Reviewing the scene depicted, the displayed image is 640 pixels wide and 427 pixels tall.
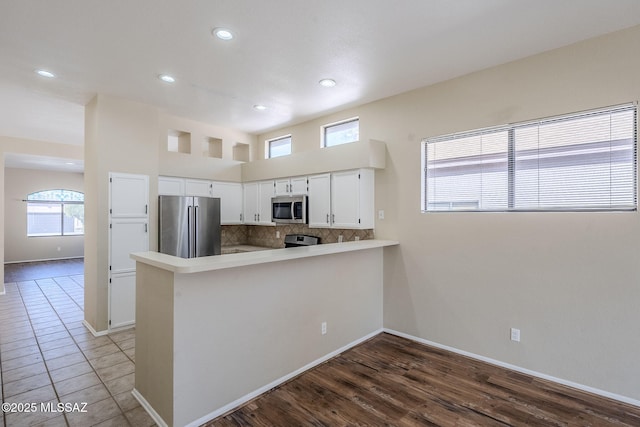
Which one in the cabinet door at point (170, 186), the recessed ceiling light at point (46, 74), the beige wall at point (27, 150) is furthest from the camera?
the beige wall at point (27, 150)

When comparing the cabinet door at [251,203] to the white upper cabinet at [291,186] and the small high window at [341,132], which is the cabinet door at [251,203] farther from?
the small high window at [341,132]

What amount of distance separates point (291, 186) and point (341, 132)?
1115 millimetres

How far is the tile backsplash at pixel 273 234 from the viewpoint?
4449 millimetres

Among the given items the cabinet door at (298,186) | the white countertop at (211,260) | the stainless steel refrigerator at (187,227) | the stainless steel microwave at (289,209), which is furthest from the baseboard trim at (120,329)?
the cabinet door at (298,186)

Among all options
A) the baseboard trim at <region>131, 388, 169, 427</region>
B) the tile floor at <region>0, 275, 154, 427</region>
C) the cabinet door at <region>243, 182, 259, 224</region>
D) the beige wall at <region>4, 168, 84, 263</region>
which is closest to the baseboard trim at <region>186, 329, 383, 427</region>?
the baseboard trim at <region>131, 388, 169, 427</region>

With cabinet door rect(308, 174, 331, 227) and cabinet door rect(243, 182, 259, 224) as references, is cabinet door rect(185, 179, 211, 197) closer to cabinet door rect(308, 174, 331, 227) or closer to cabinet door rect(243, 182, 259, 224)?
cabinet door rect(243, 182, 259, 224)

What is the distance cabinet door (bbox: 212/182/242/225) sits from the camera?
5422 millimetres

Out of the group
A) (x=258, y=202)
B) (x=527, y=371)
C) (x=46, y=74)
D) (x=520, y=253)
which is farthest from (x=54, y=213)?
(x=527, y=371)

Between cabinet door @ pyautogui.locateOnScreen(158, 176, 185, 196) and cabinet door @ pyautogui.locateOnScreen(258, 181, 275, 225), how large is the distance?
123cm

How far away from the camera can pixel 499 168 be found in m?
3.22

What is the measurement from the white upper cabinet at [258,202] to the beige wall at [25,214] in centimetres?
829

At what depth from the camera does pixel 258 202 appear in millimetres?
5438

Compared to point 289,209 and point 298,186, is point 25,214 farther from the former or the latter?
point 298,186

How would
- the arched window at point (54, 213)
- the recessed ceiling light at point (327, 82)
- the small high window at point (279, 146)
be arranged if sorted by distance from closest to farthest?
the recessed ceiling light at point (327, 82) < the small high window at point (279, 146) < the arched window at point (54, 213)
